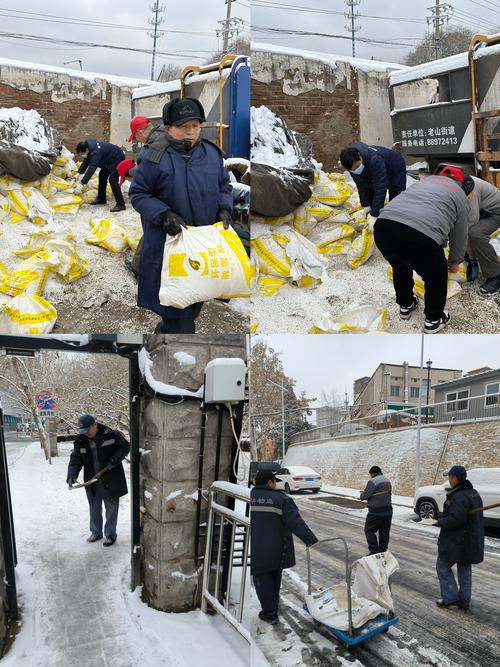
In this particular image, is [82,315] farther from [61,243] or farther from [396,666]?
Answer: [396,666]

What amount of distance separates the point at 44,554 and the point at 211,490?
1.66 m

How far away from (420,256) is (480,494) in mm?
1014

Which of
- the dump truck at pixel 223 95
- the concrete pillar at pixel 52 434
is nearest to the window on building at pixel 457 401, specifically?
the dump truck at pixel 223 95

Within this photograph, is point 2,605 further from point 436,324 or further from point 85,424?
point 436,324

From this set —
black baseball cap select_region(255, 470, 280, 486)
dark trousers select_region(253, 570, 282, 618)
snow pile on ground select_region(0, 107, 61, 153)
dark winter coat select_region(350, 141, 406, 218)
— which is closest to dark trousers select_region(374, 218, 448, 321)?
dark winter coat select_region(350, 141, 406, 218)

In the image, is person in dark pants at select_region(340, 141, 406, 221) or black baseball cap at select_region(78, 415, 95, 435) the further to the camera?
black baseball cap at select_region(78, 415, 95, 435)

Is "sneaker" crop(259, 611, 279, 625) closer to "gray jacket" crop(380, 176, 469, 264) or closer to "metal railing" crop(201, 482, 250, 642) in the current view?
"metal railing" crop(201, 482, 250, 642)

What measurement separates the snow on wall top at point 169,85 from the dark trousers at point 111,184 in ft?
1.78

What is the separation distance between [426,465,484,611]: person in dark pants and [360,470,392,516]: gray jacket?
176 mm

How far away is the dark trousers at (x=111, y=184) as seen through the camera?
10.4 feet

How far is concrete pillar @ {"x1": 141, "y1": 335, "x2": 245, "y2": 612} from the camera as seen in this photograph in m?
2.48

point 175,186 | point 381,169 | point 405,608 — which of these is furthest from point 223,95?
point 405,608

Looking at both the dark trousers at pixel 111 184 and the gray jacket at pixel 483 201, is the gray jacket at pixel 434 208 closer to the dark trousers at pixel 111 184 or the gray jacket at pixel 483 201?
the gray jacket at pixel 483 201

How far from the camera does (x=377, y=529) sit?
192 centimetres
